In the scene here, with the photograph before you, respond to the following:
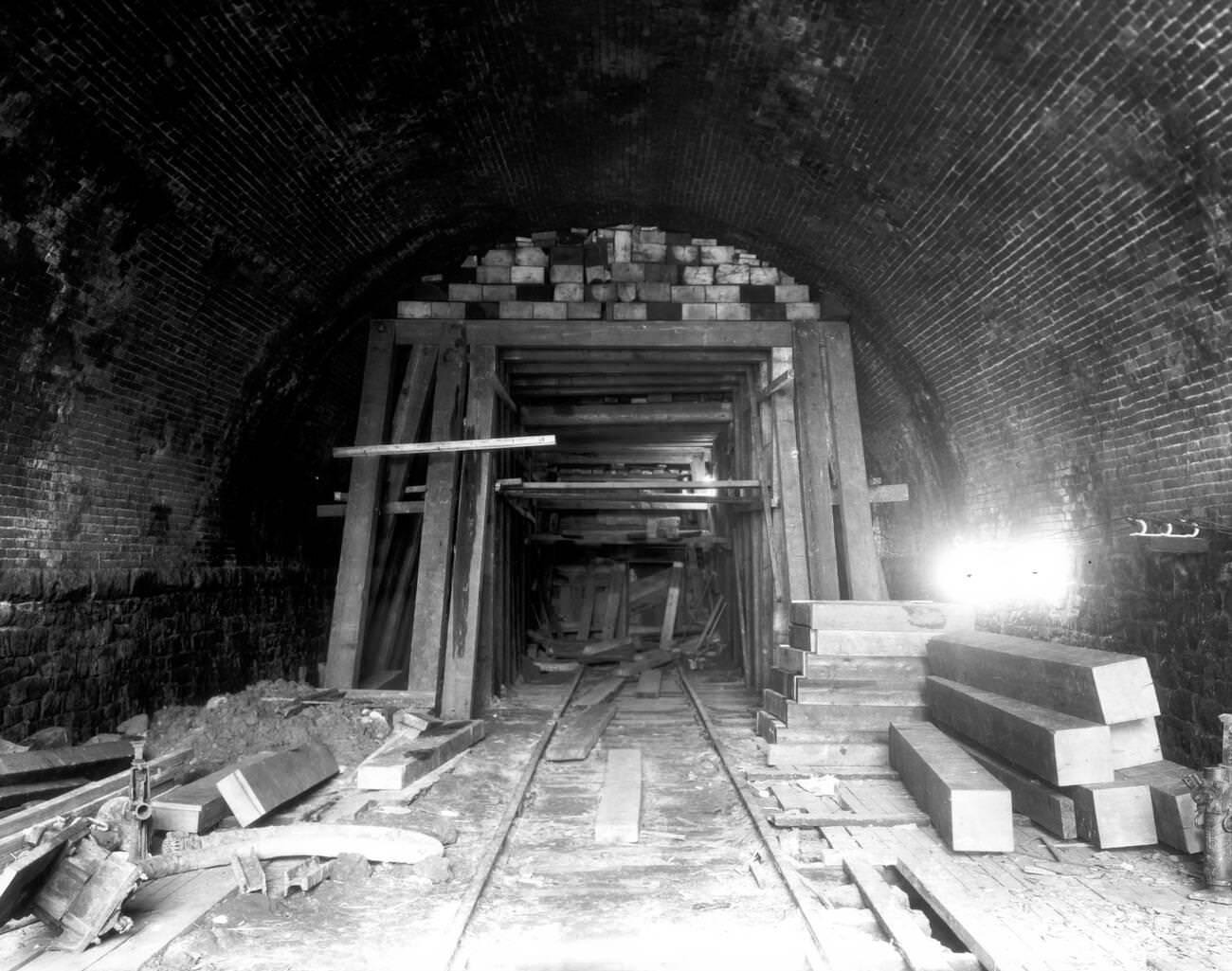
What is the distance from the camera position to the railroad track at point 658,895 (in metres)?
3.55

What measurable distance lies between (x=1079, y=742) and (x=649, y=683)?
7242 millimetres

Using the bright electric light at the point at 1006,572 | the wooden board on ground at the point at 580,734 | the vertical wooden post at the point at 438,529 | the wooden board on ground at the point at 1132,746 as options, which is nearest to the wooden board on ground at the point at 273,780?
the wooden board on ground at the point at 580,734

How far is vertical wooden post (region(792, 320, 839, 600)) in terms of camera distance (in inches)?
359

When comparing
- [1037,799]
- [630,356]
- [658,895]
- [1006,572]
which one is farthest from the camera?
[630,356]

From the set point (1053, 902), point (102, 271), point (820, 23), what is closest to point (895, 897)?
point (1053, 902)

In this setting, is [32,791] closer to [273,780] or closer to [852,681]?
[273,780]

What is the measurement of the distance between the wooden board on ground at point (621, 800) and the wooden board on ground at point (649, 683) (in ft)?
11.6

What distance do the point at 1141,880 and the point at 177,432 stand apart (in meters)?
7.63

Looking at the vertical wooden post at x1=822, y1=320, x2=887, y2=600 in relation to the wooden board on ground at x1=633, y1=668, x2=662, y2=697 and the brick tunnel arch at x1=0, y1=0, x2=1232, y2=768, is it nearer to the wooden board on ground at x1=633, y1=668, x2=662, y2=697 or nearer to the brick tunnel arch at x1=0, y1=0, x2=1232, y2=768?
the brick tunnel arch at x1=0, y1=0, x2=1232, y2=768

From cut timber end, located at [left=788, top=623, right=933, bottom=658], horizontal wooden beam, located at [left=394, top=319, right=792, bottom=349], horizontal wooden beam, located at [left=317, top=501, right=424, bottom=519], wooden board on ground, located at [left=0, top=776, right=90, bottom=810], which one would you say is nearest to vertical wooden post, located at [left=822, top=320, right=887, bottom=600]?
horizontal wooden beam, located at [left=394, top=319, right=792, bottom=349]

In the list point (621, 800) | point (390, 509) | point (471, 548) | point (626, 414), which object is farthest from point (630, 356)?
point (621, 800)

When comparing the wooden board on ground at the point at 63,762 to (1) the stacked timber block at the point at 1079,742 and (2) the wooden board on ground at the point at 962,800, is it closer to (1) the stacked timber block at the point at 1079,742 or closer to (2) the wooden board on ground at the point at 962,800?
(2) the wooden board on ground at the point at 962,800

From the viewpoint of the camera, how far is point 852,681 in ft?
22.9

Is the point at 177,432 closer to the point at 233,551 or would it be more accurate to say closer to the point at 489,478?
the point at 233,551
